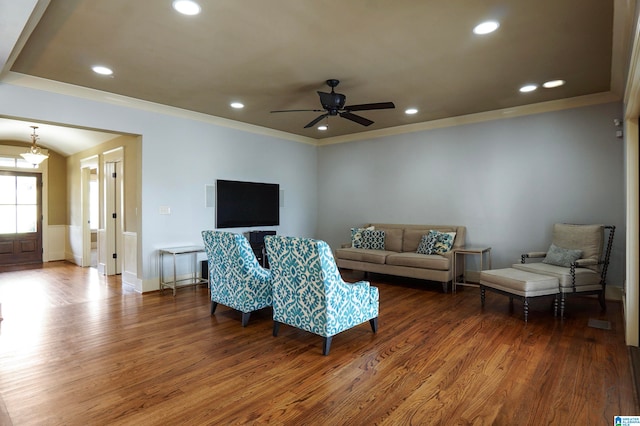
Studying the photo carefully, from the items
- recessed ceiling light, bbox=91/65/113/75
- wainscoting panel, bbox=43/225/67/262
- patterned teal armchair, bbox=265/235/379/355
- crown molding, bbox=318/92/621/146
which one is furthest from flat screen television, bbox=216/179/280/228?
wainscoting panel, bbox=43/225/67/262

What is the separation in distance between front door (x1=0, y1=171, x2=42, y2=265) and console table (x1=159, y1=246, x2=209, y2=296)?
201 inches

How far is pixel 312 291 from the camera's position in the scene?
3.01 metres

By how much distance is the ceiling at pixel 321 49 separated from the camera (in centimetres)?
272

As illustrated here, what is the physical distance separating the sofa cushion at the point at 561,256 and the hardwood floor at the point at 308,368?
59cm

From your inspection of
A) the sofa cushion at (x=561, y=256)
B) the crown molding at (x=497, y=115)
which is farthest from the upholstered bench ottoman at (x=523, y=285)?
the crown molding at (x=497, y=115)

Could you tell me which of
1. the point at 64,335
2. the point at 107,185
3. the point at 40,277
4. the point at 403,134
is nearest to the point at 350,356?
the point at 64,335

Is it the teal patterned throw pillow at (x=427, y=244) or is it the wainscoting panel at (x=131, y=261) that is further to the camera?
the teal patterned throw pillow at (x=427, y=244)

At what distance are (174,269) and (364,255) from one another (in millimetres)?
2991

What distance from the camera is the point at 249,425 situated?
2.03 metres

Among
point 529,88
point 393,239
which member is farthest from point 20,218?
point 529,88

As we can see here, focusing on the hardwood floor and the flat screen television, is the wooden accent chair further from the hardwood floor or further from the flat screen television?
the flat screen television

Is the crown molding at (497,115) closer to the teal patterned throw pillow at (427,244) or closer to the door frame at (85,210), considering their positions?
the teal patterned throw pillow at (427,244)

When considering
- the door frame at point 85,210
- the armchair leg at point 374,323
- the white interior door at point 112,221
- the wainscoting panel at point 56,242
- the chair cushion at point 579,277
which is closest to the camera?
the armchair leg at point 374,323

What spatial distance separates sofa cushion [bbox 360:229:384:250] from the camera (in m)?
6.33
